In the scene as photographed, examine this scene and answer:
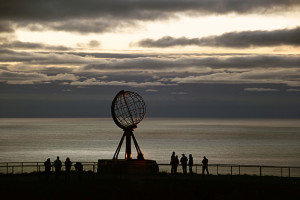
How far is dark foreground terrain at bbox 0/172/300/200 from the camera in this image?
89.5 ft

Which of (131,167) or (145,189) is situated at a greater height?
(131,167)

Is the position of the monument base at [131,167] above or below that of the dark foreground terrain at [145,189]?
→ above

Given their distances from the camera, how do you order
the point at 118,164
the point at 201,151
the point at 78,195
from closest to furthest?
the point at 78,195, the point at 118,164, the point at 201,151

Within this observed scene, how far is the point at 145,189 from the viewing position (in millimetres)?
28812

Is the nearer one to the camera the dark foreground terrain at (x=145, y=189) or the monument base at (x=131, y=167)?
the dark foreground terrain at (x=145, y=189)

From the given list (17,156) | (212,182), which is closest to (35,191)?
(212,182)

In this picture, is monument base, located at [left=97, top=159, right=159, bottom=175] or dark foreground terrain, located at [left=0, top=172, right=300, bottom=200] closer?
dark foreground terrain, located at [left=0, top=172, right=300, bottom=200]

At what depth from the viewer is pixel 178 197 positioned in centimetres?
2772

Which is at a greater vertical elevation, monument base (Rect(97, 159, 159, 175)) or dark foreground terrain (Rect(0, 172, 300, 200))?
monument base (Rect(97, 159, 159, 175))

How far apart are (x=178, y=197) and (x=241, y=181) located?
554 cm

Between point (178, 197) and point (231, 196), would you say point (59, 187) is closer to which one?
point (178, 197)

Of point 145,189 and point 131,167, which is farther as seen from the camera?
point 131,167

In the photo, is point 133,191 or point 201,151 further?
point 201,151

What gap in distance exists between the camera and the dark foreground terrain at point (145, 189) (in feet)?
89.5
